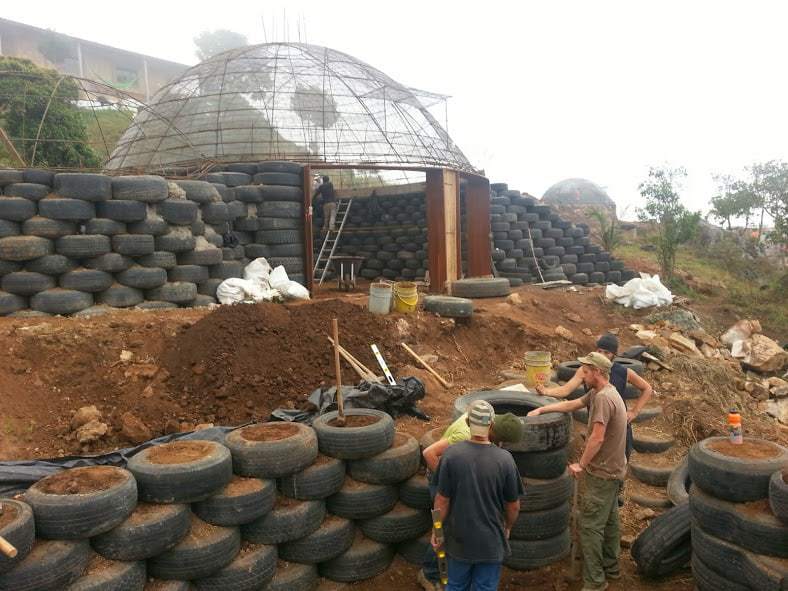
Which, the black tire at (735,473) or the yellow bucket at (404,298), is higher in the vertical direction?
the yellow bucket at (404,298)

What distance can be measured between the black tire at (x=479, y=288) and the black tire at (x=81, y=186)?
280 inches

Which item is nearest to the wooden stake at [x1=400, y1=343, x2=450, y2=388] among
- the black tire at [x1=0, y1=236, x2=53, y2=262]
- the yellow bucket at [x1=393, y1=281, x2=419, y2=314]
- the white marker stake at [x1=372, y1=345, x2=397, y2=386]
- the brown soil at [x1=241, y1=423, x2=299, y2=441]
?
the white marker stake at [x1=372, y1=345, x2=397, y2=386]

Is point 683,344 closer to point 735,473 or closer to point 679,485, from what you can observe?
point 679,485

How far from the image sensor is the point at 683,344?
37.8 feet

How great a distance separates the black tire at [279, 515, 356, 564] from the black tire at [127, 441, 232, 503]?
85 cm

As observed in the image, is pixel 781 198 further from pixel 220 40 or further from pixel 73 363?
pixel 220 40

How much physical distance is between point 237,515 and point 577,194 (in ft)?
91.6

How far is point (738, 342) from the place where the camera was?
13039mm

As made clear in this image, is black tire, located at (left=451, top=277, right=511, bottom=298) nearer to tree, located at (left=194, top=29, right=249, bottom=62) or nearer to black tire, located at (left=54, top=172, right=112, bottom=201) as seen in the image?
black tire, located at (left=54, top=172, right=112, bottom=201)

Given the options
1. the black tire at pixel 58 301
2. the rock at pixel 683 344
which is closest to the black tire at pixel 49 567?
the black tire at pixel 58 301

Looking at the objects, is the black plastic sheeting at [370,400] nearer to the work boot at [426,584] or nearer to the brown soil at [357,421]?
the brown soil at [357,421]

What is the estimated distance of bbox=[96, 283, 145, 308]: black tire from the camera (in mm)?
8812

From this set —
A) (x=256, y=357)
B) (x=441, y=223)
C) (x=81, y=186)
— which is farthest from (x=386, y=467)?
(x=441, y=223)

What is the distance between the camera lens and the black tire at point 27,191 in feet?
27.0
